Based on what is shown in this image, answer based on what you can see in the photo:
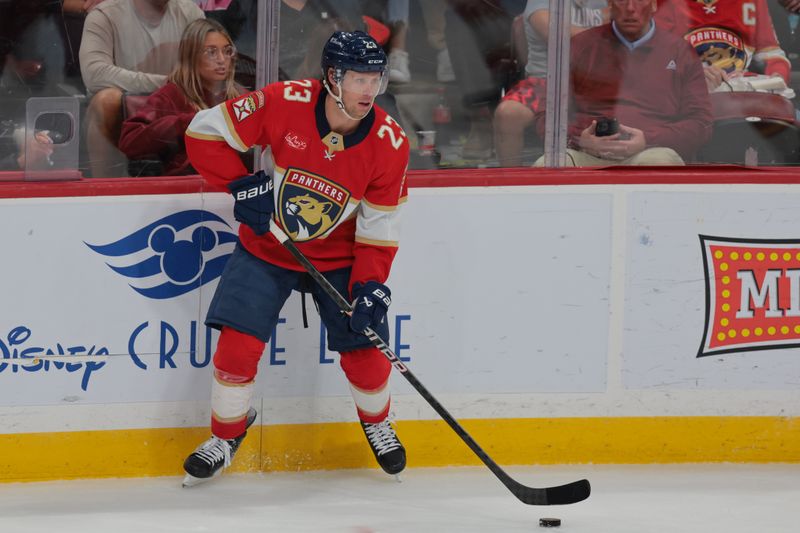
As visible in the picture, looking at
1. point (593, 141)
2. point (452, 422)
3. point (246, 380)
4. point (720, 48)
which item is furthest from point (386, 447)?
point (720, 48)

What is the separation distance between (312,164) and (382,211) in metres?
0.21

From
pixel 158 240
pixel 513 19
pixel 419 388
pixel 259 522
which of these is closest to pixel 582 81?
pixel 513 19

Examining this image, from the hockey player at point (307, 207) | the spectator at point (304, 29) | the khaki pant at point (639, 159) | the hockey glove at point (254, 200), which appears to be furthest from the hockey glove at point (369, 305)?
the khaki pant at point (639, 159)

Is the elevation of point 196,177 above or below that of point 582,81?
below

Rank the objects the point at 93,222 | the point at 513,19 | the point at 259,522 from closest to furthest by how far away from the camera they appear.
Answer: the point at 259,522, the point at 93,222, the point at 513,19

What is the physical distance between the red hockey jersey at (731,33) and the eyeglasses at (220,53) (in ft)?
4.03

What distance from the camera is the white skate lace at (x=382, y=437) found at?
3.36 m

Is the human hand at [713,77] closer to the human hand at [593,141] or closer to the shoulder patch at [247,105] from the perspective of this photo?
the human hand at [593,141]

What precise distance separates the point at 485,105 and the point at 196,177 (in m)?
0.81

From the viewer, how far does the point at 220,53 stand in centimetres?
337

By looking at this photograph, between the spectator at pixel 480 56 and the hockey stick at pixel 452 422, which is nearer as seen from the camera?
the hockey stick at pixel 452 422

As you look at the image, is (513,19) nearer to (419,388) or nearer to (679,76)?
(679,76)

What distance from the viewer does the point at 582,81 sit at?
3568mm

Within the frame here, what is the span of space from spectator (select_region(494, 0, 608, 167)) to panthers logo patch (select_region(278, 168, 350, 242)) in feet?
1.88
